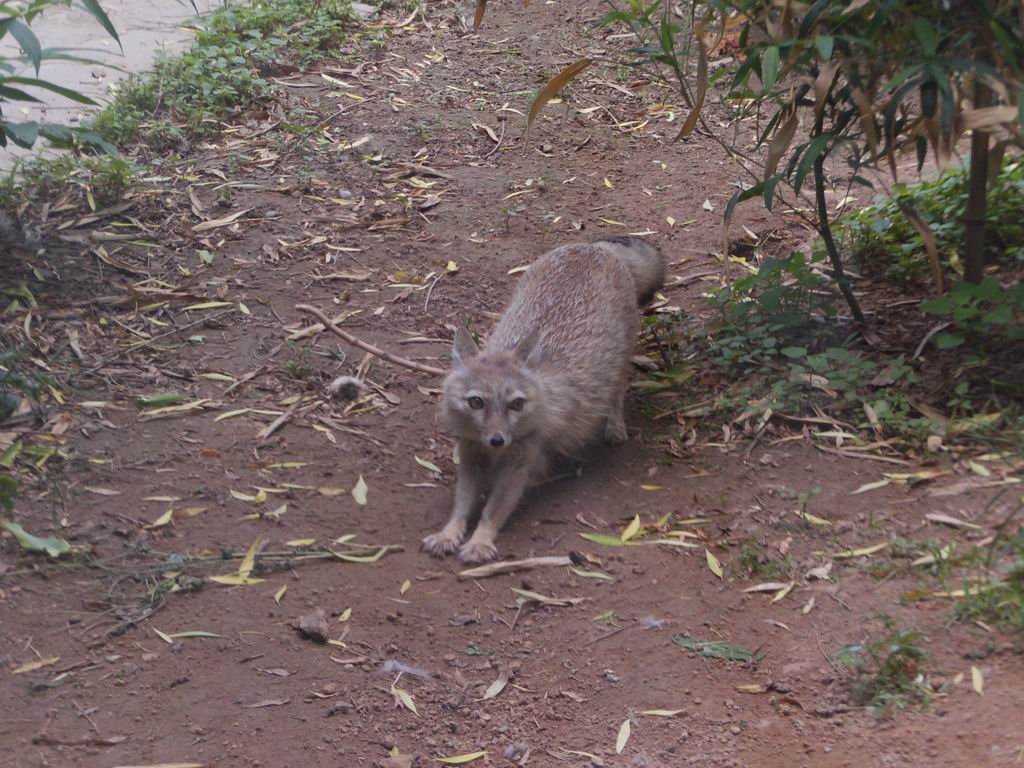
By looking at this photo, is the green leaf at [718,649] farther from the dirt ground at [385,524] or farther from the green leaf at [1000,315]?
the green leaf at [1000,315]

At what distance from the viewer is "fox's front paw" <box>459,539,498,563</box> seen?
13.7 feet

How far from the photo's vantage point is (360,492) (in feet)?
14.8

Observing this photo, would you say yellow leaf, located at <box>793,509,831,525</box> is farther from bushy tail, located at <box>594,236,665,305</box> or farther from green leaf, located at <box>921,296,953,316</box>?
bushy tail, located at <box>594,236,665,305</box>

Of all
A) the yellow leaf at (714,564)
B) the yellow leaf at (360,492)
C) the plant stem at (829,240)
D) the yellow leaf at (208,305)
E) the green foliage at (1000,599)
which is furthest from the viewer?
the yellow leaf at (208,305)

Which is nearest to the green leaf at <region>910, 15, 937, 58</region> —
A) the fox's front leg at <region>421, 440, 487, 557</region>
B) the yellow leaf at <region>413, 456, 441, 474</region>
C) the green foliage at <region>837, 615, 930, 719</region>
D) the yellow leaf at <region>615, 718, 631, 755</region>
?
the green foliage at <region>837, 615, 930, 719</region>

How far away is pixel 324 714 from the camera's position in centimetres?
322

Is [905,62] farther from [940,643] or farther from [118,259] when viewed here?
[118,259]

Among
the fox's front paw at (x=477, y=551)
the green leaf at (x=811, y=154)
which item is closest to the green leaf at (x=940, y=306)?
the green leaf at (x=811, y=154)

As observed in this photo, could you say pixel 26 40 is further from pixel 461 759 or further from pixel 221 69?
pixel 221 69

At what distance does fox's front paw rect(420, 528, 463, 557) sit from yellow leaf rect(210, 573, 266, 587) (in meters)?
0.72

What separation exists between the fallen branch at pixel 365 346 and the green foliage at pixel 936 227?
245 centimetres

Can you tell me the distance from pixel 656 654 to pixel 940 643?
0.92 metres

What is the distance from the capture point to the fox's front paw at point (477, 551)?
13.7 feet

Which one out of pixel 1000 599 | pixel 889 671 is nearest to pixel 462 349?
pixel 889 671
